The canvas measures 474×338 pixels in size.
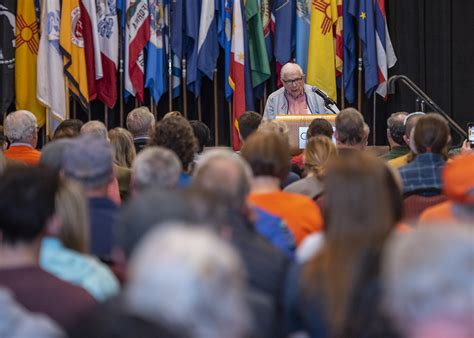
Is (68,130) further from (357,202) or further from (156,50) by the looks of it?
(357,202)

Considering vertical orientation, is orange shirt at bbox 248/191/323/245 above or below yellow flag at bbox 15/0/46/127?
below

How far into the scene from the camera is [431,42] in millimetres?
11227

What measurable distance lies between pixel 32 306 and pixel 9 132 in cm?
401

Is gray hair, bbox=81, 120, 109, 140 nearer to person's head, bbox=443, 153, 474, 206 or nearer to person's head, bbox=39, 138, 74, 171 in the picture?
person's head, bbox=39, 138, 74, 171

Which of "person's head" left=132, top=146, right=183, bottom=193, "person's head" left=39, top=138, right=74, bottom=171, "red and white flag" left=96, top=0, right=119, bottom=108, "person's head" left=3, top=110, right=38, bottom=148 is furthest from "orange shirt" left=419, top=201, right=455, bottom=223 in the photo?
"red and white flag" left=96, top=0, right=119, bottom=108

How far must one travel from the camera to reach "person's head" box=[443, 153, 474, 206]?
3.44 metres

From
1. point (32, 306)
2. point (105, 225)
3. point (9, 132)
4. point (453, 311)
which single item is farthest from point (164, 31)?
point (453, 311)

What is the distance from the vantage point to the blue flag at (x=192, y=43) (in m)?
10.9

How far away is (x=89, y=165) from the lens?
400 cm

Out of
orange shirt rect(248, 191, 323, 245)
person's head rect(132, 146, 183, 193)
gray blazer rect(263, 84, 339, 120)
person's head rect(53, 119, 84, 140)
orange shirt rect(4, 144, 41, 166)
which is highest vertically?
gray blazer rect(263, 84, 339, 120)

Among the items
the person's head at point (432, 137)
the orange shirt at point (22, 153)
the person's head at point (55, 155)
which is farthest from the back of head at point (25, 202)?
the orange shirt at point (22, 153)

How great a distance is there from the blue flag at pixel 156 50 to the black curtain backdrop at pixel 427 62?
37 centimetres

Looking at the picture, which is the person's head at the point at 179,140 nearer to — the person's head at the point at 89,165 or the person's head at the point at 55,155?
the person's head at the point at 55,155

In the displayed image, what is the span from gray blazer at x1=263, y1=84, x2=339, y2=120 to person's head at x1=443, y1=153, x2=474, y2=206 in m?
5.48
